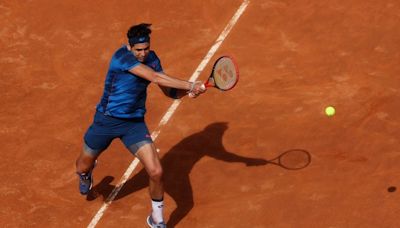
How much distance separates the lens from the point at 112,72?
35.2 feet

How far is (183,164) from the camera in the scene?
12.6 m

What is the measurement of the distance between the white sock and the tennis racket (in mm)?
1732

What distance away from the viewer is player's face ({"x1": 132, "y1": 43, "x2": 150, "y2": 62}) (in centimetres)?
1041

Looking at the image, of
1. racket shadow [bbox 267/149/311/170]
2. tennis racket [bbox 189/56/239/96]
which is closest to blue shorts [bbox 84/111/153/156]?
tennis racket [bbox 189/56/239/96]

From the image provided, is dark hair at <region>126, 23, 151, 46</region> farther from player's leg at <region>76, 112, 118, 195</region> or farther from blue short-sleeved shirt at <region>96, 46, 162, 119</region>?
player's leg at <region>76, 112, 118, 195</region>

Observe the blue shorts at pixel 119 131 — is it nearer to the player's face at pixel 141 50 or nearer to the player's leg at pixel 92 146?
the player's leg at pixel 92 146

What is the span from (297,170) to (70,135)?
12.1 ft

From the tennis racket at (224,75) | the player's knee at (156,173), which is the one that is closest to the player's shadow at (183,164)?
the player's knee at (156,173)

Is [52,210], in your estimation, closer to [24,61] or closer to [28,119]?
[28,119]

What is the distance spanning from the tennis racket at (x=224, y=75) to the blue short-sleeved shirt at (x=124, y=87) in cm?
74

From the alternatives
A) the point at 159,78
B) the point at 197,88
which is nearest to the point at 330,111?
the point at 197,88

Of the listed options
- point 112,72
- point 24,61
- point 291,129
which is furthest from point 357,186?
point 24,61

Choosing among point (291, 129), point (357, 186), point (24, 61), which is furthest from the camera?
point (24, 61)

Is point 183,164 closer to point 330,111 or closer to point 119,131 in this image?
point 119,131
